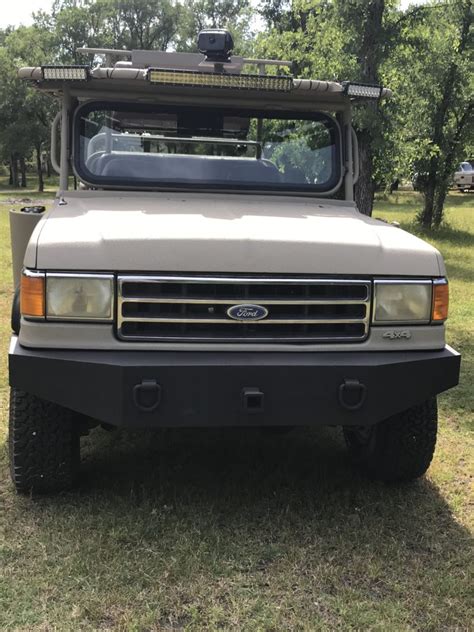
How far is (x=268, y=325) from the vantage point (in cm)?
294

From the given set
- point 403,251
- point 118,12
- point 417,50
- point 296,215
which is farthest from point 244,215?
point 118,12

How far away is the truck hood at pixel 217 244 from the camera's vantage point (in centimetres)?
277

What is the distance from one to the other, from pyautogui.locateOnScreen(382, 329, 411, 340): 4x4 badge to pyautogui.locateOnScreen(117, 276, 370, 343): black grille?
0.11 meters

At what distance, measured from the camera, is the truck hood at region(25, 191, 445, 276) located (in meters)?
2.77

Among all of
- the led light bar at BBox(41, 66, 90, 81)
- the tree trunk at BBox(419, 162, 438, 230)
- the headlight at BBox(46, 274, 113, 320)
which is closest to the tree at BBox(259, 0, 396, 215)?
the led light bar at BBox(41, 66, 90, 81)

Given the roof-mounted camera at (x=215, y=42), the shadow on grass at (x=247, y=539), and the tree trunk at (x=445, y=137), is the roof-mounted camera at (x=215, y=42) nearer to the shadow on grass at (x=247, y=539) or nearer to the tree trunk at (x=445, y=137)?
the shadow on grass at (x=247, y=539)

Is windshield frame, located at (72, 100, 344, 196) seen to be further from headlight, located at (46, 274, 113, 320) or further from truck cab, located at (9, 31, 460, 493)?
headlight, located at (46, 274, 113, 320)

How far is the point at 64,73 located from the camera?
3.69m

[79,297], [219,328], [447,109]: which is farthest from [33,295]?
[447,109]

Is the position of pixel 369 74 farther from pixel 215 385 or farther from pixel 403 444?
pixel 215 385

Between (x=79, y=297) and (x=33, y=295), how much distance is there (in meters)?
0.19

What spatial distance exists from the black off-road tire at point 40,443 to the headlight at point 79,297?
56 cm

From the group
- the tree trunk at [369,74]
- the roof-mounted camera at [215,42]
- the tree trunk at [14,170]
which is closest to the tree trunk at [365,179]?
the tree trunk at [369,74]

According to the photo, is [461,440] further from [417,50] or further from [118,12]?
[118,12]
